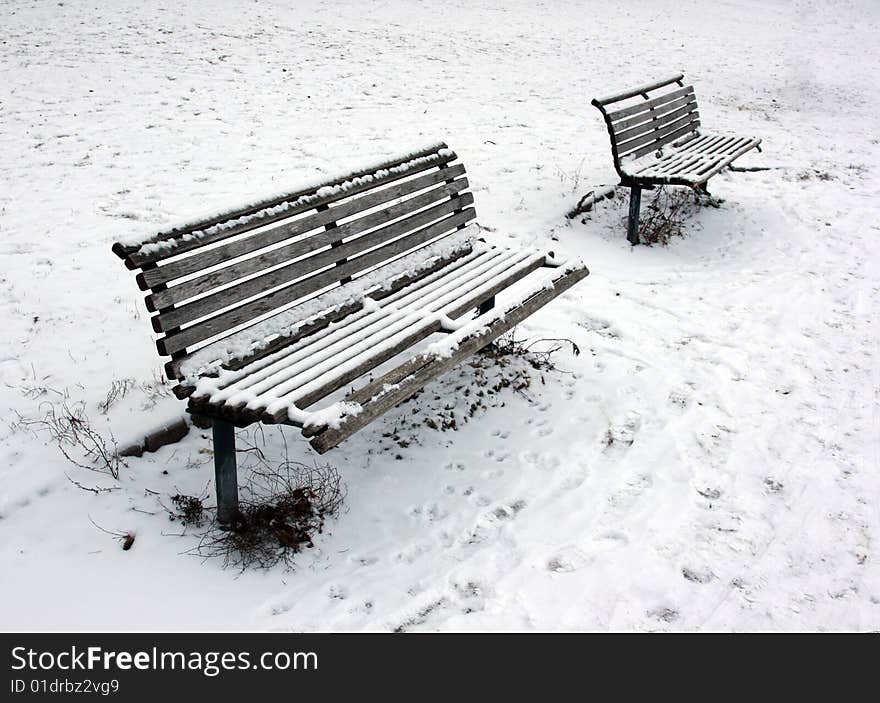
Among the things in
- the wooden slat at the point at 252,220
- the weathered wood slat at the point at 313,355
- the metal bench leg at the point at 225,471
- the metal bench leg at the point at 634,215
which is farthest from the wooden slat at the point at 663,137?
the metal bench leg at the point at 225,471

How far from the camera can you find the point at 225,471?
10.2 feet

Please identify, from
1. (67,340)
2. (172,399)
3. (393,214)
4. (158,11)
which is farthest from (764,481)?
(158,11)

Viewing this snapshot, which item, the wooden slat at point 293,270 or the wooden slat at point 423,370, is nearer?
the wooden slat at point 423,370

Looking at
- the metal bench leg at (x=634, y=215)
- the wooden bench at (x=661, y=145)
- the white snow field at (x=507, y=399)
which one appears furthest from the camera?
the metal bench leg at (x=634, y=215)

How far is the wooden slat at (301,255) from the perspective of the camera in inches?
122

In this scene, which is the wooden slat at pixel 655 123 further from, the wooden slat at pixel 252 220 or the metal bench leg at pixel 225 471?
the metal bench leg at pixel 225 471

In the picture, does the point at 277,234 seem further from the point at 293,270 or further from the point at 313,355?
the point at 313,355

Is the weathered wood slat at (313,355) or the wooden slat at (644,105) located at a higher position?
the wooden slat at (644,105)

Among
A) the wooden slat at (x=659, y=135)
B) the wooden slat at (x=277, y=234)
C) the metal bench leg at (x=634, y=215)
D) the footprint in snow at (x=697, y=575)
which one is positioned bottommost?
the footprint in snow at (x=697, y=575)

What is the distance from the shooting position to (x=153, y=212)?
620cm

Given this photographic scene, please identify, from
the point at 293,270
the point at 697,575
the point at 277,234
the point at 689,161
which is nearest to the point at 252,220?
the point at 277,234

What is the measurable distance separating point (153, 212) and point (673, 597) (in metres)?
5.07

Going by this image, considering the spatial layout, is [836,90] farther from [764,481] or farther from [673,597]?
[673,597]

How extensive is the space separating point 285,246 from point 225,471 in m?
1.14
